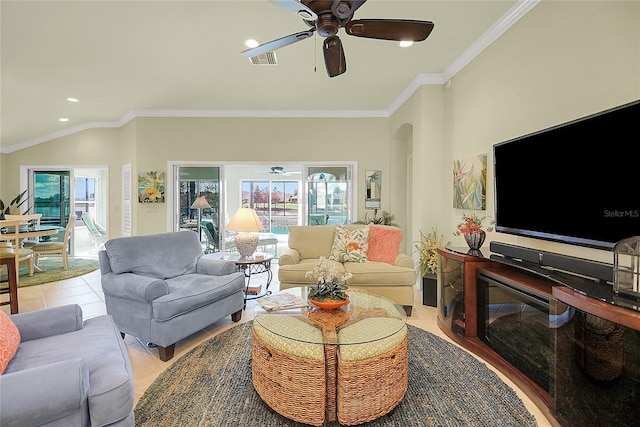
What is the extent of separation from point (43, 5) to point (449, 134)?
434 cm

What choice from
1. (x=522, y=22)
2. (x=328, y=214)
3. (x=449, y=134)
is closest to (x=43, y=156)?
(x=328, y=214)

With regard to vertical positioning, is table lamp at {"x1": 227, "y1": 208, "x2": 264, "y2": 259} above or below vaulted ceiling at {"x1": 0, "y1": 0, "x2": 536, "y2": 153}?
below

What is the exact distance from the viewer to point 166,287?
262cm

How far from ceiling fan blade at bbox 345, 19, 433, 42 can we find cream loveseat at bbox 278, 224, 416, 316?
2339 mm

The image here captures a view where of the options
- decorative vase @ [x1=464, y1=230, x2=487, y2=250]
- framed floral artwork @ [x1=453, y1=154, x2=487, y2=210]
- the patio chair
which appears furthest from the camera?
the patio chair

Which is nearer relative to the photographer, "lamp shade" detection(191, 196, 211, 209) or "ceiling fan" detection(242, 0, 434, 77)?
"ceiling fan" detection(242, 0, 434, 77)

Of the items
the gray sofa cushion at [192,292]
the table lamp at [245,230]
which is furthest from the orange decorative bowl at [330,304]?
the table lamp at [245,230]

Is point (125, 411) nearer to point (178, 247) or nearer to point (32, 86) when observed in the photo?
point (178, 247)

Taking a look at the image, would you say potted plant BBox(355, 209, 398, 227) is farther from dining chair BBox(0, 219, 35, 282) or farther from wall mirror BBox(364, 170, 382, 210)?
dining chair BBox(0, 219, 35, 282)

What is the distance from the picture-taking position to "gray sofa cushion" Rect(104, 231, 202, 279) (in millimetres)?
2885

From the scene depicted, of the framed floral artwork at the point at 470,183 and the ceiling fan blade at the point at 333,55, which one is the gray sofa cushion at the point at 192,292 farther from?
the framed floral artwork at the point at 470,183

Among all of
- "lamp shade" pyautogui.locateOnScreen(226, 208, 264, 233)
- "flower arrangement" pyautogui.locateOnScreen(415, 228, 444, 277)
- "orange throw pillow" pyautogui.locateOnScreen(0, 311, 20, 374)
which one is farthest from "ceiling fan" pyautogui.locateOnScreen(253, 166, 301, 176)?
"orange throw pillow" pyautogui.locateOnScreen(0, 311, 20, 374)

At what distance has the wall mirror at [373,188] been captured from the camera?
5535 millimetres

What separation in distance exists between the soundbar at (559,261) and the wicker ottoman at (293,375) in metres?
1.62
